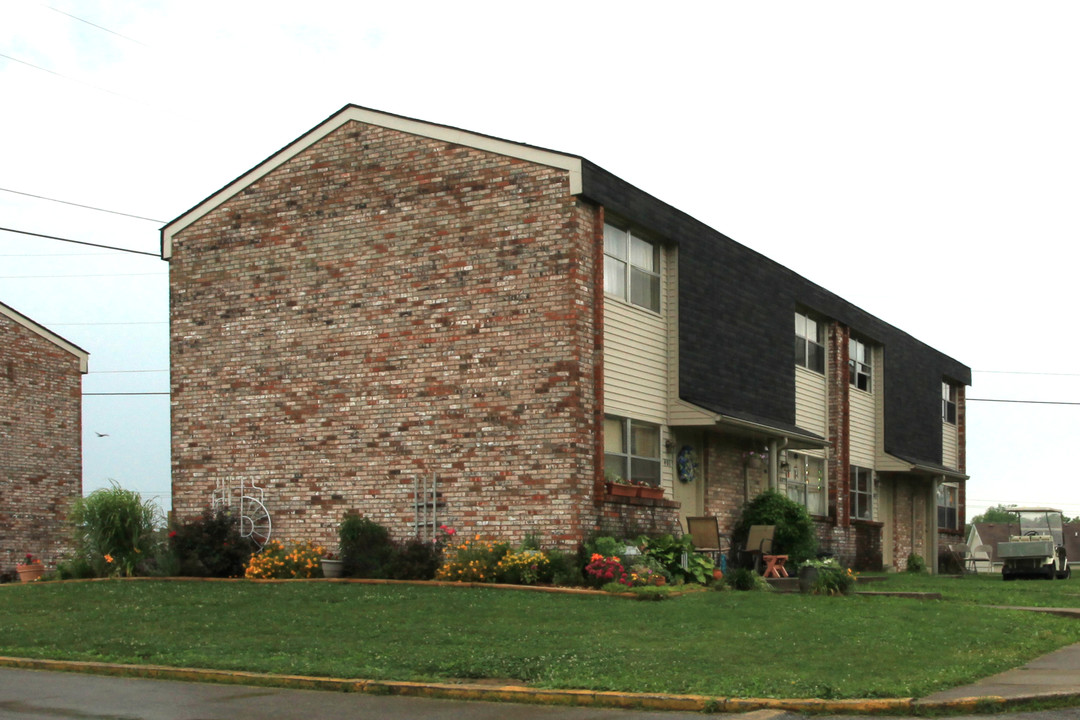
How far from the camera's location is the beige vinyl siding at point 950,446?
43156 millimetres

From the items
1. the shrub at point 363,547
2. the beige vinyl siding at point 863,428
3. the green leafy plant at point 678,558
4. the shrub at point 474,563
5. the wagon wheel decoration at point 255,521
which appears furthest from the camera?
the beige vinyl siding at point 863,428

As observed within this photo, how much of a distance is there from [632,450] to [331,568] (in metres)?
5.78

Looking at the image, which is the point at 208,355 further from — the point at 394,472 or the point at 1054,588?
the point at 1054,588

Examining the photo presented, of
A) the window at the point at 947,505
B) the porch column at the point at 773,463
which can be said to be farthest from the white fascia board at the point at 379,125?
the window at the point at 947,505

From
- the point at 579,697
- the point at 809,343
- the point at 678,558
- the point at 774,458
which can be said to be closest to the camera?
the point at 579,697

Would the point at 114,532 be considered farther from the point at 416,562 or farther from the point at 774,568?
the point at 774,568

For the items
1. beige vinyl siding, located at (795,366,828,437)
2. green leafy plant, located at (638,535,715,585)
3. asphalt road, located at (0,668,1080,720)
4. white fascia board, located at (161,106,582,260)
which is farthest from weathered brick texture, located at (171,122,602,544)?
beige vinyl siding, located at (795,366,828,437)

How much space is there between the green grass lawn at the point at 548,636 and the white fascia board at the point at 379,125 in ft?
24.1

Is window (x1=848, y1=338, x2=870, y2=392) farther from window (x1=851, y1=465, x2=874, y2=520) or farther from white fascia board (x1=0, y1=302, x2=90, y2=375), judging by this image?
white fascia board (x1=0, y1=302, x2=90, y2=375)

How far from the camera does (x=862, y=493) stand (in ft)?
117

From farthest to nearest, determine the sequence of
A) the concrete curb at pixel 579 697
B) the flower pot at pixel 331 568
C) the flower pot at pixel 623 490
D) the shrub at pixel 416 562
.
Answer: the flower pot at pixel 331 568 → the flower pot at pixel 623 490 → the shrub at pixel 416 562 → the concrete curb at pixel 579 697

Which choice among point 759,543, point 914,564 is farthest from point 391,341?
point 914,564

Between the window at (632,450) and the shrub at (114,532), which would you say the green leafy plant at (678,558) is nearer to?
the window at (632,450)

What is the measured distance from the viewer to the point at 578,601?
1716 centimetres
